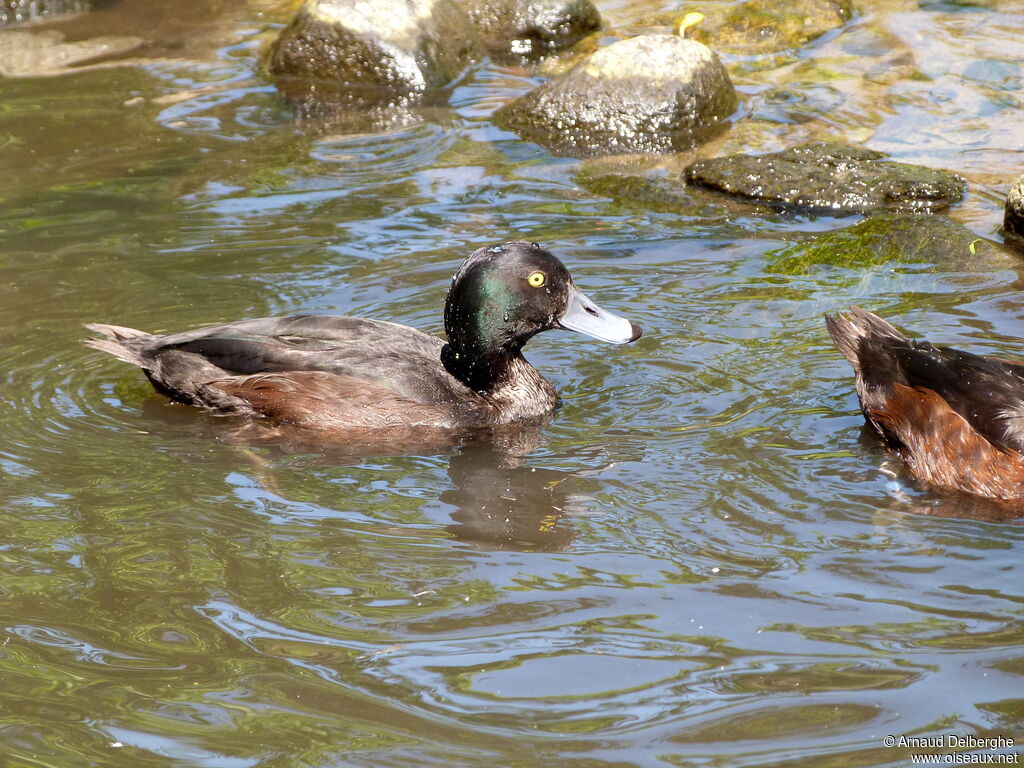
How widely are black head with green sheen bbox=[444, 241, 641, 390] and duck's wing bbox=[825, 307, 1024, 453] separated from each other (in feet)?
3.98

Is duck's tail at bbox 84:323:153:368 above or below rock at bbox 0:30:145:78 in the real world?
below

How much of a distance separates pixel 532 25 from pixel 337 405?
26.4 feet

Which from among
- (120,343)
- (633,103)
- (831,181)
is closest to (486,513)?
(120,343)

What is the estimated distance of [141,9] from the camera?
14414mm

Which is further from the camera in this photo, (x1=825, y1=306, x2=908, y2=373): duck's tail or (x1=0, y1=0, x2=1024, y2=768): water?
(x1=825, y1=306, x2=908, y2=373): duck's tail

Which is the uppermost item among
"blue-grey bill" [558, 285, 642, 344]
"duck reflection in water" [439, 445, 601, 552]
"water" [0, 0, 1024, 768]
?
"blue-grey bill" [558, 285, 642, 344]

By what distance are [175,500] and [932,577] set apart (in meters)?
3.40

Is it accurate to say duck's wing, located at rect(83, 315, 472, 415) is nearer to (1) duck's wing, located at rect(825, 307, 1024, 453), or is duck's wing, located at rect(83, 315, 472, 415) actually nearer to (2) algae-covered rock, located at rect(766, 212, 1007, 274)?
(1) duck's wing, located at rect(825, 307, 1024, 453)

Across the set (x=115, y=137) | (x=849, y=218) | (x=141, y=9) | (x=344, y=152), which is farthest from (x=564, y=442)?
(x=141, y=9)

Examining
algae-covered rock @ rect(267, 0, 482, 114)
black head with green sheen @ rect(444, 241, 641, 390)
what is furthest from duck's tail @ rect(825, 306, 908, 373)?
algae-covered rock @ rect(267, 0, 482, 114)

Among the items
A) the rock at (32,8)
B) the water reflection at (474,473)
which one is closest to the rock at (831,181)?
the water reflection at (474,473)

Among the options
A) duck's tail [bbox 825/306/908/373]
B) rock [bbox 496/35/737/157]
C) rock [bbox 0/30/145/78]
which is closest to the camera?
duck's tail [bbox 825/306/908/373]

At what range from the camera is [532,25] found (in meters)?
13.5

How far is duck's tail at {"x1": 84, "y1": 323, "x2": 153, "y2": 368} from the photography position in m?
6.90
